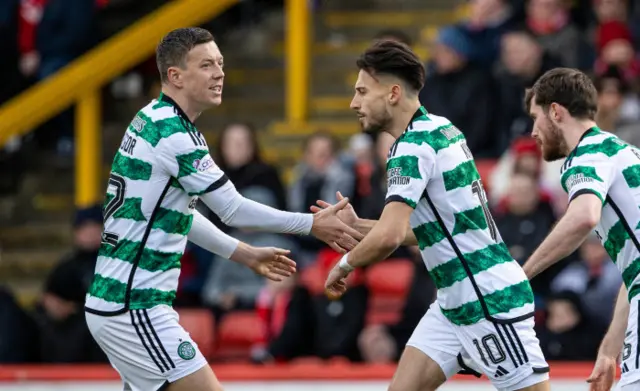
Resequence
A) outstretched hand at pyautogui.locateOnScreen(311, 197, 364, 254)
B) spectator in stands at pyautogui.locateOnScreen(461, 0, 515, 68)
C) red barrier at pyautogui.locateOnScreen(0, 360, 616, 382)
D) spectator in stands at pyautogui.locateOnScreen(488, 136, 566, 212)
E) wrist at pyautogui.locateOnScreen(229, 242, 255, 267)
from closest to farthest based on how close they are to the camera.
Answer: outstretched hand at pyautogui.locateOnScreen(311, 197, 364, 254) → wrist at pyautogui.locateOnScreen(229, 242, 255, 267) → red barrier at pyautogui.locateOnScreen(0, 360, 616, 382) → spectator in stands at pyautogui.locateOnScreen(488, 136, 566, 212) → spectator in stands at pyautogui.locateOnScreen(461, 0, 515, 68)

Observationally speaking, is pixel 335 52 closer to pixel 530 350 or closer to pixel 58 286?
pixel 58 286

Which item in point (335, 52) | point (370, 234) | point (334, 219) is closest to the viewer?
point (370, 234)

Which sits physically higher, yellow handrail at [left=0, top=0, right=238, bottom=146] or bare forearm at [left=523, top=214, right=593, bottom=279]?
yellow handrail at [left=0, top=0, right=238, bottom=146]

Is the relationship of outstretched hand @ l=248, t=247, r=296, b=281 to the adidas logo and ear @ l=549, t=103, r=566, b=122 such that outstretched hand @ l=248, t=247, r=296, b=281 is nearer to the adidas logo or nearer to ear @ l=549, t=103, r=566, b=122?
the adidas logo

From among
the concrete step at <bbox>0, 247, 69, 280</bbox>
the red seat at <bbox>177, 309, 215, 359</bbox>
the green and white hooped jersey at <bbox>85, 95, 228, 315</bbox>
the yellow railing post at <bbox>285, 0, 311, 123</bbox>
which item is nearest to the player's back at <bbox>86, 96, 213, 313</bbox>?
the green and white hooped jersey at <bbox>85, 95, 228, 315</bbox>

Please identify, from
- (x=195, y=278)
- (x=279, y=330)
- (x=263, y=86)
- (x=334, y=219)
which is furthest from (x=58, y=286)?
(x=334, y=219)

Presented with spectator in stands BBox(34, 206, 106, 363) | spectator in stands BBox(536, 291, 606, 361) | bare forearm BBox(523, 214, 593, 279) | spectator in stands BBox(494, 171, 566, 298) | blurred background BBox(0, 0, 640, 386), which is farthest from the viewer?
spectator in stands BBox(34, 206, 106, 363)

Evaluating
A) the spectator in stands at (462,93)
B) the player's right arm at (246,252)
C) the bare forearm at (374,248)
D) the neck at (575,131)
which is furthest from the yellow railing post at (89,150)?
the neck at (575,131)

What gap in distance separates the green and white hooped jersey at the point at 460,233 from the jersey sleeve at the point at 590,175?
461mm

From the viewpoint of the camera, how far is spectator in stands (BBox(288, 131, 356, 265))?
11.6m

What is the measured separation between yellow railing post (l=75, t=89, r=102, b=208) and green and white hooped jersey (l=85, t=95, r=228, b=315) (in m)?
5.56

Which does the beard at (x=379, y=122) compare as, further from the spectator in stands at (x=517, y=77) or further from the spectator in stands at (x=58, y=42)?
the spectator in stands at (x=58, y=42)

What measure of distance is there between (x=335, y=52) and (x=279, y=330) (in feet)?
12.0

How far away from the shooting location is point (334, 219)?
7309 mm
